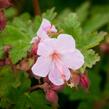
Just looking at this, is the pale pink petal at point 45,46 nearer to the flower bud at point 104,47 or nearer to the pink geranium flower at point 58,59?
the pink geranium flower at point 58,59

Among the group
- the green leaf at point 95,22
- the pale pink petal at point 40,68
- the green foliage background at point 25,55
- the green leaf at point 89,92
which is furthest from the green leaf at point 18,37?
the green leaf at point 95,22

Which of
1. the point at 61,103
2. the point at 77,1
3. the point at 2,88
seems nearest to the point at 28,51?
the point at 2,88

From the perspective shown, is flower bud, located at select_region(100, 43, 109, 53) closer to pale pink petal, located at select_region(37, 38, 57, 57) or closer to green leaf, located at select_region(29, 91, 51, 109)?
green leaf, located at select_region(29, 91, 51, 109)

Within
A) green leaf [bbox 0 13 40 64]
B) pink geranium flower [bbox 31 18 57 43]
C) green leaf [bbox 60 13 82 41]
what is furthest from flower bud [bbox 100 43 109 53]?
pink geranium flower [bbox 31 18 57 43]

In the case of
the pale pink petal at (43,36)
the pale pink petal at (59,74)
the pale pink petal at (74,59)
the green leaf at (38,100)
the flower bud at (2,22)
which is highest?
the flower bud at (2,22)

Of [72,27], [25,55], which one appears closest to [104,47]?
[72,27]

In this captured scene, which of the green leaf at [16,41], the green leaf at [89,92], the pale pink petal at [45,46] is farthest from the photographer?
the green leaf at [89,92]
